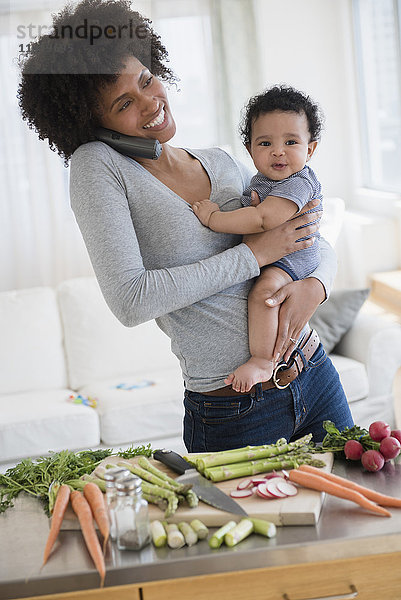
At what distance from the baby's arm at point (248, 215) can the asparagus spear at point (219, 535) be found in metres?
0.60

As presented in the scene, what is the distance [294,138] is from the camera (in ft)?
5.63

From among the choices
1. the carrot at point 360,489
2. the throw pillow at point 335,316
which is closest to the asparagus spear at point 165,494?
the carrot at point 360,489

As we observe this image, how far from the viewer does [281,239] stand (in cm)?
154

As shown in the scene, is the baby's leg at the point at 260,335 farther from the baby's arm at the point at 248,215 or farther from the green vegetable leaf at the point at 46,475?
the green vegetable leaf at the point at 46,475

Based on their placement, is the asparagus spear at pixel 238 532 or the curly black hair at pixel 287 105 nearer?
the asparagus spear at pixel 238 532

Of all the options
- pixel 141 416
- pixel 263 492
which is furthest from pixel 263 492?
pixel 141 416

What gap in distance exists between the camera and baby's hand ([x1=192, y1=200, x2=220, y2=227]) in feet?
4.83

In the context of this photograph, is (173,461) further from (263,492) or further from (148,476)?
(263,492)

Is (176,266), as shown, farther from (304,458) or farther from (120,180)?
(304,458)

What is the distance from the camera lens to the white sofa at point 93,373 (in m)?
3.09

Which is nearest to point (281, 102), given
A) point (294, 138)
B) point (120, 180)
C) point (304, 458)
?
point (294, 138)

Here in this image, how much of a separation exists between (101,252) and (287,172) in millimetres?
539

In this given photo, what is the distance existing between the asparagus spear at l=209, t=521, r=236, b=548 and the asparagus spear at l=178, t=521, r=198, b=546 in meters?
0.03

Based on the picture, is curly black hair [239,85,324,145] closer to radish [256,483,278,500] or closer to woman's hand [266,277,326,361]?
woman's hand [266,277,326,361]
